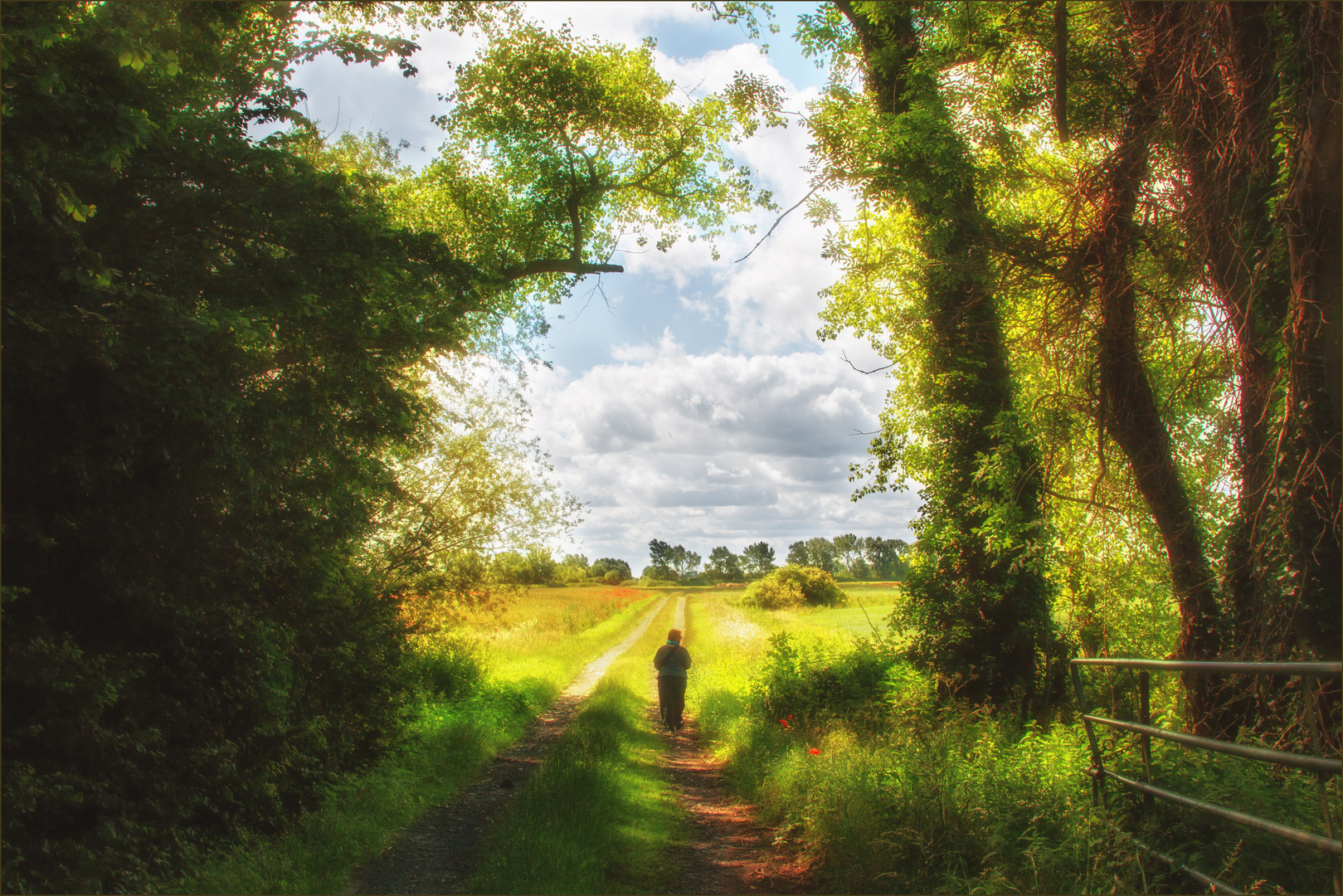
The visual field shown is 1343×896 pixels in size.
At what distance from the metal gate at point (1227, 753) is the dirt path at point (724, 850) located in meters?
2.88

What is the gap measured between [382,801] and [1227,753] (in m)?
8.04

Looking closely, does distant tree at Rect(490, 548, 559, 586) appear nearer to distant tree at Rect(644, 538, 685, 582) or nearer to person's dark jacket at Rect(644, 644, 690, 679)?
person's dark jacket at Rect(644, 644, 690, 679)

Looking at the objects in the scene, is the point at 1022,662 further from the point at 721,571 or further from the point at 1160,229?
the point at 721,571

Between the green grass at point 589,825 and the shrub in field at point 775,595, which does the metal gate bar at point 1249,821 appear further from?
the shrub in field at point 775,595

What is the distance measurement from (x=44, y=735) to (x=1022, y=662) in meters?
12.5

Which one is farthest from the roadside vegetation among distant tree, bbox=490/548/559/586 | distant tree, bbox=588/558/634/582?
distant tree, bbox=588/558/634/582

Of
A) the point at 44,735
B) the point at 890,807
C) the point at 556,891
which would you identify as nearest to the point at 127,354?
the point at 44,735

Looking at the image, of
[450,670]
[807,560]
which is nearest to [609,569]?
[807,560]

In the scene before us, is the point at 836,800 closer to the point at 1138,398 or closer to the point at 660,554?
the point at 1138,398

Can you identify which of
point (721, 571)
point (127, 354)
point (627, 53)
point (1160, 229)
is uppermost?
point (627, 53)

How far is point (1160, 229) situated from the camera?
24.5 ft

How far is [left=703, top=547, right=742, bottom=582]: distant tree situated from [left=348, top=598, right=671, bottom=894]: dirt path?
104737 mm

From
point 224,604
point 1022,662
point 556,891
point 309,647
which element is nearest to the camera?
point 556,891

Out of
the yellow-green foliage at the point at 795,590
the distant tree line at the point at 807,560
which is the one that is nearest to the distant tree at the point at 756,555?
the distant tree line at the point at 807,560
